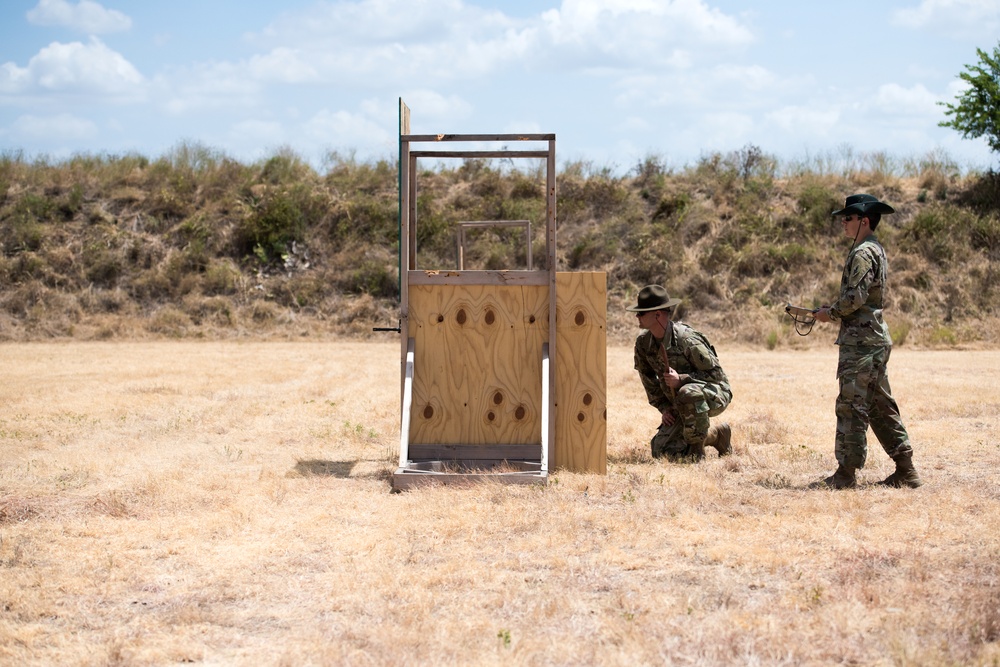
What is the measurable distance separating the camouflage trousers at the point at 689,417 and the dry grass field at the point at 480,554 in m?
0.27

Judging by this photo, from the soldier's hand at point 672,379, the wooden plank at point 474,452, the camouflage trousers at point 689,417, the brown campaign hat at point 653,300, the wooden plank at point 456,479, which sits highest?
the brown campaign hat at point 653,300

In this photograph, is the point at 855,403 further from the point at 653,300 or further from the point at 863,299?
the point at 653,300

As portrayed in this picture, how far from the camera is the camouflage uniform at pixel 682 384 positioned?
860 centimetres

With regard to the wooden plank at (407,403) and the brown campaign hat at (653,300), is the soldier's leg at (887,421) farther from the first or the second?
the wooden plank at (407,403)

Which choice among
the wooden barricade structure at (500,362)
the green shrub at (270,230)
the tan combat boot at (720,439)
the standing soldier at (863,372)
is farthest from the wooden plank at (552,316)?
the green shrub at (270,230)

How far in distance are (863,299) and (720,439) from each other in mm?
2302

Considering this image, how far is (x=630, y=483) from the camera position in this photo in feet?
24.8

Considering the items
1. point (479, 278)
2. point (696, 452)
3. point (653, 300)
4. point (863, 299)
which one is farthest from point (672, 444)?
point (863, 299)

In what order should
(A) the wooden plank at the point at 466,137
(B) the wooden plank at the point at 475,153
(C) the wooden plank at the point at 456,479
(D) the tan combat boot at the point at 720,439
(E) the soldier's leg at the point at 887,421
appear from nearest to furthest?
(E) the soldier's leg at the point at 887,421, (C) the wooden plank at the point at 456,479, (A) the wooden plank at the point at 466,137, (B) the wooden plank at the point at 475,153, (D) the tan combat boot at the point at 720,439

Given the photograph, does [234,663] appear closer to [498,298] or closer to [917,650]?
[917,650]

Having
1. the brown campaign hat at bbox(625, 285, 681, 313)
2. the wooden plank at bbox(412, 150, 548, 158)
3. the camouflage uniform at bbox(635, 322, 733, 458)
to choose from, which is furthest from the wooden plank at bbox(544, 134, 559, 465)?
the camouflage uniform at bbox(635, 322, 733, 458)

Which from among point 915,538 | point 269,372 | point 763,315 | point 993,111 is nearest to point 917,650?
point 915,538

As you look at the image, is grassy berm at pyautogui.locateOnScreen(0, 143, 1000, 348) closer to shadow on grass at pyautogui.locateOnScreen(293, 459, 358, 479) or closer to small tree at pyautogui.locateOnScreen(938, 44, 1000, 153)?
small tree at pyautogui.locateOnScreen(938, 44, 1000, 153)

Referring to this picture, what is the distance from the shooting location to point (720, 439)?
900 cm
